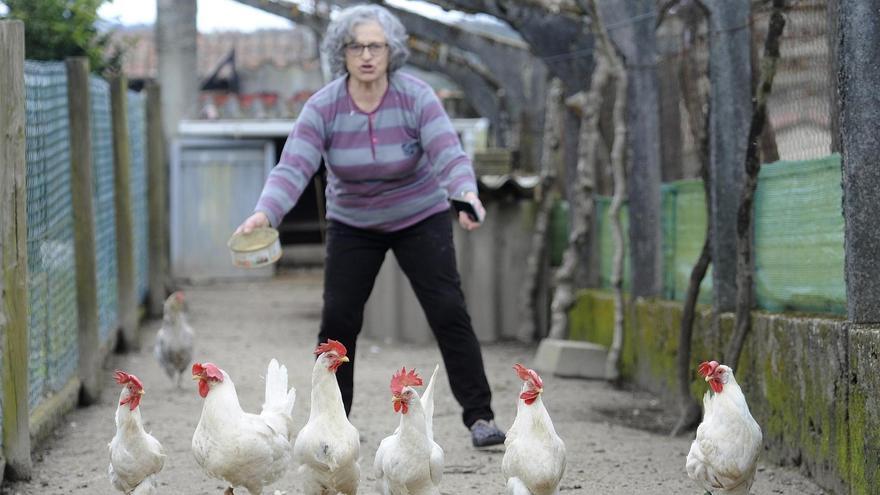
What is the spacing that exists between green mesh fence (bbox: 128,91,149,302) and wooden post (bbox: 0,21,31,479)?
6.82 meters

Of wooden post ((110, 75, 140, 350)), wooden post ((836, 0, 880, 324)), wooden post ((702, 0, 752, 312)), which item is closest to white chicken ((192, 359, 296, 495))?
wooden post ((836, 0, 880, 324))

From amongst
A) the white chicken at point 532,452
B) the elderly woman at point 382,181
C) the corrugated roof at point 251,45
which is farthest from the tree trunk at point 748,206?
the corrugated roof at point 251,45

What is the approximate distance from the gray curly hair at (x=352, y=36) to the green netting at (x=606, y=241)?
12.7ft

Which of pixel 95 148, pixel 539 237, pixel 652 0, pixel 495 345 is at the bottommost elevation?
pixel 495 345

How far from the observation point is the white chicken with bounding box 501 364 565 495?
197 inches

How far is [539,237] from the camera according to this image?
1200 cm

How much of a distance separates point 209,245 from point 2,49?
53.7 feet

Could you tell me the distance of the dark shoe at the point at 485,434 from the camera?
6630 mm

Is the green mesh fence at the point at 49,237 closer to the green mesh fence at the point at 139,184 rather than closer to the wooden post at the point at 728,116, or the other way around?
the wooden post at the point at 728,116

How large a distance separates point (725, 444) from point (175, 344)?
518cm

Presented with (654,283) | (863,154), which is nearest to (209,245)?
(654,283)

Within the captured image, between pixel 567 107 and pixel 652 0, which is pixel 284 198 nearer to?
pixel 652 0

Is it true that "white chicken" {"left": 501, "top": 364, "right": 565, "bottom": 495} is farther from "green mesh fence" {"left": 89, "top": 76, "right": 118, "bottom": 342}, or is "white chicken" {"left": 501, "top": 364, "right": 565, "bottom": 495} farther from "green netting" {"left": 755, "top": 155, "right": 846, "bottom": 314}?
"green mesh fence" {"left": 89, "top": 76, "right": 118, "bottom": 342}

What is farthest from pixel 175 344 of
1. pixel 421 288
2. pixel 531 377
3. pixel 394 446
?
pixel 531 377
